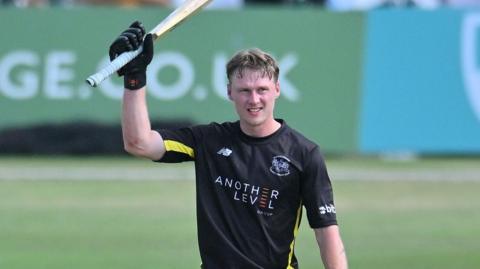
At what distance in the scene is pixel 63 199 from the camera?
16.5m

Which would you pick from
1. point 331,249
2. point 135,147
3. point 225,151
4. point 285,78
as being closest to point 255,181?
point 225,151

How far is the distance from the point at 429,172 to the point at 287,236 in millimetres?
12542

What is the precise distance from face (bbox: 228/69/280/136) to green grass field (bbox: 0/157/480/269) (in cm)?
543

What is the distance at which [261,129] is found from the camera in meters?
6.91

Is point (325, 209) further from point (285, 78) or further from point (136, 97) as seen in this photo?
point (285, 78)

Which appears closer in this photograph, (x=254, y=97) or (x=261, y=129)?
(x=254, y=97)

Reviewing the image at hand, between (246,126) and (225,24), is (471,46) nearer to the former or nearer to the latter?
(225,24)

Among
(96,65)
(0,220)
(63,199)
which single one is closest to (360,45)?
(96,65)

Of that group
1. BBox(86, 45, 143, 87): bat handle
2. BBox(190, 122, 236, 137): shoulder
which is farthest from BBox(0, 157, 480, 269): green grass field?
BBox(86, 45, 143, 87): bat handle

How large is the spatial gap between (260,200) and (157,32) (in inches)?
39.9

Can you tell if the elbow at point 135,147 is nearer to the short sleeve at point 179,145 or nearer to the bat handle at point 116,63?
the short sleeve at point 179,145

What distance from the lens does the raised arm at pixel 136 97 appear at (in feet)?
21.4

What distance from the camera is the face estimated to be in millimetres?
6773

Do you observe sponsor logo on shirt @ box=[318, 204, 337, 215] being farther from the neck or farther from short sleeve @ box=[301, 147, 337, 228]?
the neck
